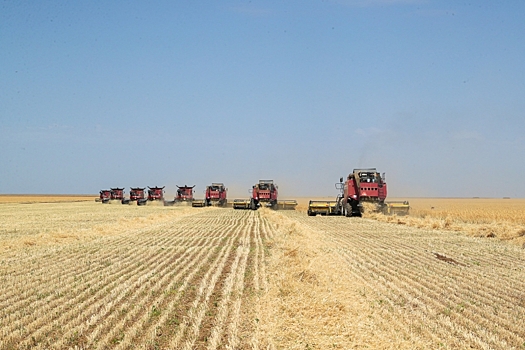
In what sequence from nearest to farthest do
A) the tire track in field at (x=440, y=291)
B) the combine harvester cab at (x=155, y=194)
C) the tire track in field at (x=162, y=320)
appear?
the tire track in field at (x=162, y=320), the tire track in field at (x=440, y=291), the combine harvester cab at (x=155, y=194)

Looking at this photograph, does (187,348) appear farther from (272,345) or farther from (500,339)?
(500,339)

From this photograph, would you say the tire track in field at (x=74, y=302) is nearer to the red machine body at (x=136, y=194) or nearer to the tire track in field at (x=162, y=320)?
the tire track in field at (x=162, y=320)

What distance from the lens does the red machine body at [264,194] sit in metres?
46.5

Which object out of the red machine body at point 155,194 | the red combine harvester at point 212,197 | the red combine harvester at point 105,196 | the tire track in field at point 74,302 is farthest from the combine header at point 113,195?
the tire track in field at point 74,302

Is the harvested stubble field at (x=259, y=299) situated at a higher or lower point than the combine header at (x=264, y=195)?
lower

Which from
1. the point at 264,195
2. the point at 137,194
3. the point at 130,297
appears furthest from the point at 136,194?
the point at 130,297

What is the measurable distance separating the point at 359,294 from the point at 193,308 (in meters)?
2.65

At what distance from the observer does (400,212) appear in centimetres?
3522

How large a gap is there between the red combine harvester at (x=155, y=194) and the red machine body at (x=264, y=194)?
1892 centimetres

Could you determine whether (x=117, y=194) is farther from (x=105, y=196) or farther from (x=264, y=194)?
(x=264, y=194)

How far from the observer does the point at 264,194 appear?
153 feet

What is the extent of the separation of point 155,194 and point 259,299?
184 ft

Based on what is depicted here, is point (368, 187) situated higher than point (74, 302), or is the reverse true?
point (368, 187)

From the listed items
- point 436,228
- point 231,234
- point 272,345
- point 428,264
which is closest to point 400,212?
point 436,228
